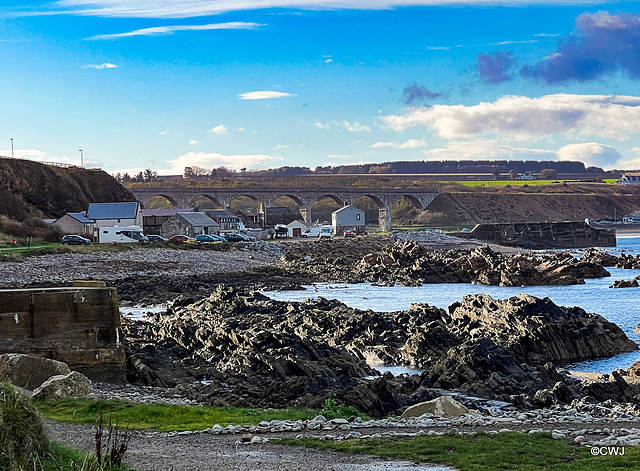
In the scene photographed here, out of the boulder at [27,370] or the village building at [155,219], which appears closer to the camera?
the boulder at [27,370]

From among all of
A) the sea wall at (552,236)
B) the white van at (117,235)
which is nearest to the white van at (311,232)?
the sea wall at (552,236)

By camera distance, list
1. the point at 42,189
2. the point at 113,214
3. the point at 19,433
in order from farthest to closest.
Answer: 1. the point at 42,189
2. the point at 113,214
3. the point at 19,433

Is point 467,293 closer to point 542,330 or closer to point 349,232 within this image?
point 542,330

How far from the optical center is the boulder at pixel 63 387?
518 inches

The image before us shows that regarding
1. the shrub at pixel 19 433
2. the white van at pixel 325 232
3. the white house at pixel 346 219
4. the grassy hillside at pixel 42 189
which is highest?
the grassy hillside at pixel 42 189

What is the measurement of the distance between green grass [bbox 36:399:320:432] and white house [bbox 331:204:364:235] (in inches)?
3803

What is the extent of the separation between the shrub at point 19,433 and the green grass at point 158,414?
11.2 feet

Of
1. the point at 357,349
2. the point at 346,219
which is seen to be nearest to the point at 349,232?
the point at 346,219

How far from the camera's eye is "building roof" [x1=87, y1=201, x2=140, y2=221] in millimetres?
73775

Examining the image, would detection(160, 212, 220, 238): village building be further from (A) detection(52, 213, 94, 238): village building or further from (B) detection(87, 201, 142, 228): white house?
(A) detection(52, 213, 94, 238): village building

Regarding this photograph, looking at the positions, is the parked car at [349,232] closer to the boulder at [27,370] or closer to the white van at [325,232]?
the white van at [325,232]

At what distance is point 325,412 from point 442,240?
9242cm

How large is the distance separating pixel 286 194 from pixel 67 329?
398 feet

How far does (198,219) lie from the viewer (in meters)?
88.1
